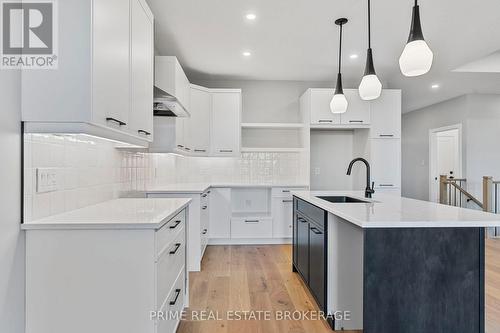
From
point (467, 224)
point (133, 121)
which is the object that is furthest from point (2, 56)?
point (467, 224)

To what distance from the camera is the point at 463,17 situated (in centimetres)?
284

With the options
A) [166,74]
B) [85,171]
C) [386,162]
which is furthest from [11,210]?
[386,162]

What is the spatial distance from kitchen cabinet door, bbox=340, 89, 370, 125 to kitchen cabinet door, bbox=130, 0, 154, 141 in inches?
121

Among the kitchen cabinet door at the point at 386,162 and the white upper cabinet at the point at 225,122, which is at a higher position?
the white upper cabinet at the point at 225,122

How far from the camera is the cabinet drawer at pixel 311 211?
217 cm

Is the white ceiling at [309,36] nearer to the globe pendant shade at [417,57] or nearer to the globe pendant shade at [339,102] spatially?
the globe pendant shade at [339,102]

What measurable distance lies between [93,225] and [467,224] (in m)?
1.79

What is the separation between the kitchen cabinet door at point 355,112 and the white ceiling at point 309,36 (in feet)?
1.32

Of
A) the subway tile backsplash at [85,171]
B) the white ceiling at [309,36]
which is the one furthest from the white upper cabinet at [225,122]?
the subway tile backsplash at [85,171]

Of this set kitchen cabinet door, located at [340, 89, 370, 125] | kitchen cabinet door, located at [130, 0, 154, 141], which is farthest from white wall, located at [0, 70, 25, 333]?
kitchen cabinet door, located at [340, 89, 370, 125]

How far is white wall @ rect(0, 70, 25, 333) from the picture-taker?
128cm

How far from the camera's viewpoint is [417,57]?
5.97 ft

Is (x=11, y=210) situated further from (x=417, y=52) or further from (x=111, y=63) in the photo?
(x=417, y=52)

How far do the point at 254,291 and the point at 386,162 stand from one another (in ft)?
9.38
